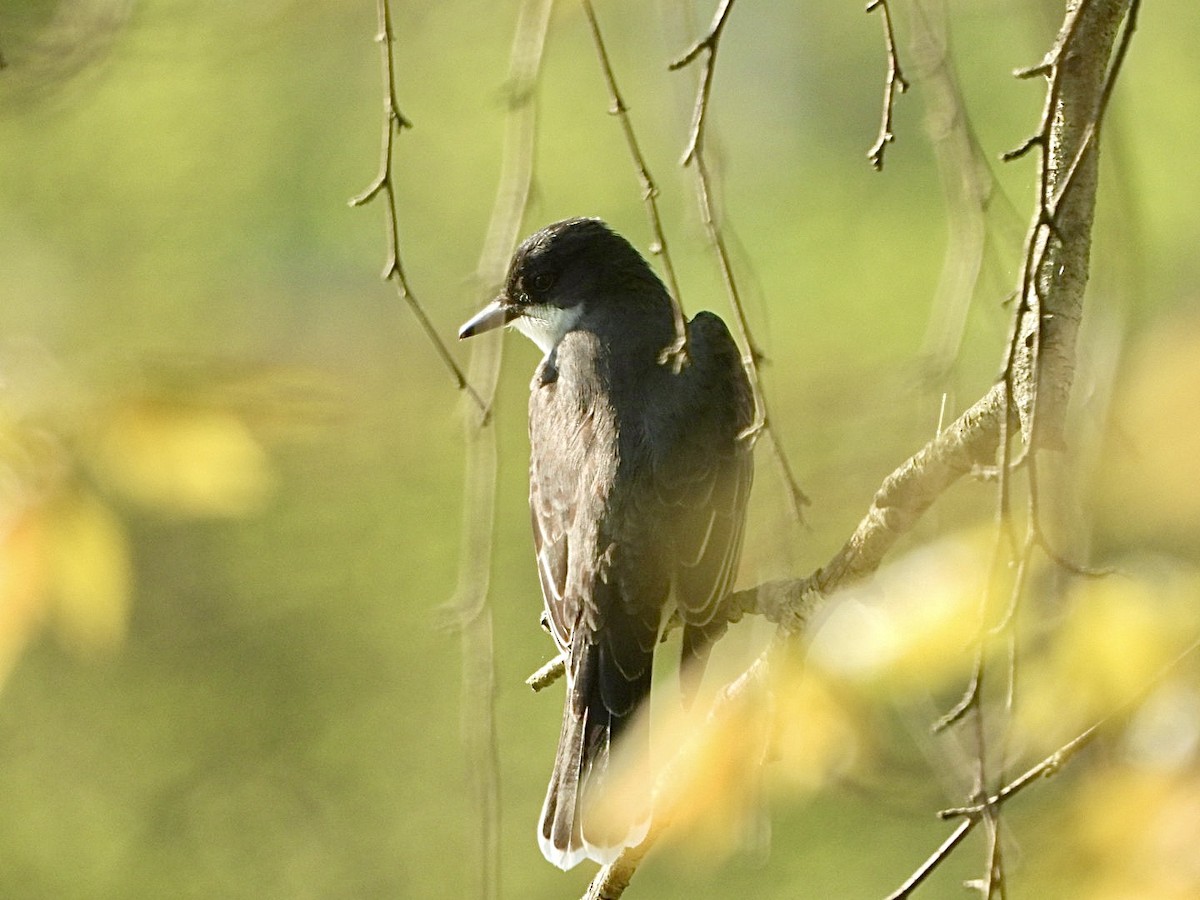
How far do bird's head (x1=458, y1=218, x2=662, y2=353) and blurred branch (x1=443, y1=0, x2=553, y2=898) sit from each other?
5.60ft

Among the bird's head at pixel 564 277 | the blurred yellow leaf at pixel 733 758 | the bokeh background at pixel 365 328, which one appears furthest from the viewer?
the bokeh background at pixel 365 328

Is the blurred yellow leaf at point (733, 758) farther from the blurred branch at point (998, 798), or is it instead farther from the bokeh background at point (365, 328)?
the bokeh background at point (365, 328)

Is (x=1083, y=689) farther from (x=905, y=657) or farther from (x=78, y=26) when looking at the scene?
(x=78, y=26)

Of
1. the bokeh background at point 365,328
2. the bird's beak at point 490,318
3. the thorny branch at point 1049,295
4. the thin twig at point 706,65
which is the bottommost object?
the bokeh background at point 365,328

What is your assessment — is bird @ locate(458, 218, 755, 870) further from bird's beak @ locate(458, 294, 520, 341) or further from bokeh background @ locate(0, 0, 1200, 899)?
bokeh background @ locate(0, 0, 1200, 899)

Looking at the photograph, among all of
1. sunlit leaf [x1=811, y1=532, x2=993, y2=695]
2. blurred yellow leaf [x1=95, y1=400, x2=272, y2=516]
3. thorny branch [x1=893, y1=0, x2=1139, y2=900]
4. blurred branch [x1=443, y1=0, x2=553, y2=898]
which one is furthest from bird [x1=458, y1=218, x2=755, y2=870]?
thorny branch [x1=893, y1=0, x2=1139, y2=900]

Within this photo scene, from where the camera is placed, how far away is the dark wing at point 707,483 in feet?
14.7

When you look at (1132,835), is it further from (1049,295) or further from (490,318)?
(490,318)

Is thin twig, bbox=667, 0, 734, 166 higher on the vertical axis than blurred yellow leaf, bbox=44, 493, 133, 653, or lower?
higher

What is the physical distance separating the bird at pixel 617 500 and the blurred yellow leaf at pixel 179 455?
0.81 m

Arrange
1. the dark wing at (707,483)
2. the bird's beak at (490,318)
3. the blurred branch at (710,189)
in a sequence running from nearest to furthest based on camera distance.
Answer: the blurred branch at (710,189), the dark wing at (707,483), the bird's beak at (490,318)

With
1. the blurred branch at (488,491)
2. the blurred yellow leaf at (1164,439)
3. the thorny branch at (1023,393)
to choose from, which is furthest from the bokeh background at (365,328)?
the blurred branch at (488,491)

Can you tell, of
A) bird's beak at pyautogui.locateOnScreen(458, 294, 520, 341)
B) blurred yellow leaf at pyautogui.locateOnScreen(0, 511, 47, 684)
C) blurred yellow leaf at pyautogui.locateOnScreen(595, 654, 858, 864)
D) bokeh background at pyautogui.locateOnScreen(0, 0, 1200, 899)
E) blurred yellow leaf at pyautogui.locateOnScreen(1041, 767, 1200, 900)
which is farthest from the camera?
bokeh background at pyautogui.locateOnScreen(0, 0, 1200, 899)

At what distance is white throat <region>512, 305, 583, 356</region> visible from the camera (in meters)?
5.25
